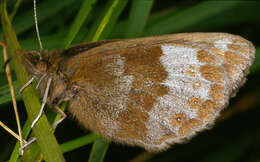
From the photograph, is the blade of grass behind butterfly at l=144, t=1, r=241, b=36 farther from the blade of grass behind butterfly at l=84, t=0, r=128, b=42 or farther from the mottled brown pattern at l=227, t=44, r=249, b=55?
the mottled brown pattern at l=227, t=44, r=249, b=55

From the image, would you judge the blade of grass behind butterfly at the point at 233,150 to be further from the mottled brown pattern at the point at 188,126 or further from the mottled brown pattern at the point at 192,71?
the mottled brown pattern at the point at 192,71

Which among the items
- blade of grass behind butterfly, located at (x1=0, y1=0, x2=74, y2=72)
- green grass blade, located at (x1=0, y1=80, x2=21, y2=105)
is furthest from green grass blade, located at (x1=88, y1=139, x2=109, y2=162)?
blade of grass behind butterfly, located at (x1=0, y1=0, x2=74, y2=72)

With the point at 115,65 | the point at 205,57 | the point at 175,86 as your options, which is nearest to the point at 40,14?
the point at 115,65

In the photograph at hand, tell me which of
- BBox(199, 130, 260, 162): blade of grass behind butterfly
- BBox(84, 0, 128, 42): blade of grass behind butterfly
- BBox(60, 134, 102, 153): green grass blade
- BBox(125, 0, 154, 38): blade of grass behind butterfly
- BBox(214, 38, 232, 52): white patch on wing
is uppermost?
BBox(84, 0, 128, 42): blade of grass behind butterfly

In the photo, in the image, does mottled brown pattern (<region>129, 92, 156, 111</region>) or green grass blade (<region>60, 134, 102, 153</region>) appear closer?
green grass blade (<region>60, 134, 102, 153</region>)

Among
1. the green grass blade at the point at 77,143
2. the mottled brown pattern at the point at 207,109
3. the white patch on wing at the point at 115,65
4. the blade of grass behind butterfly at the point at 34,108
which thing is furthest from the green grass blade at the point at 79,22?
the mottled brown pattern at the point at 207,109

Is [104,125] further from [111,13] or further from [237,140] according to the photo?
[237,140]
